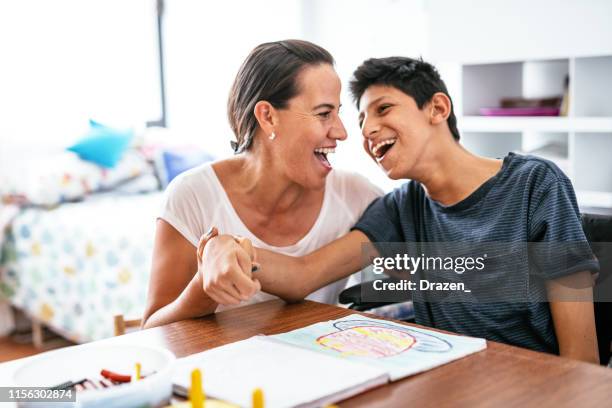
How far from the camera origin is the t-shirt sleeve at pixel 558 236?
4.83 ft

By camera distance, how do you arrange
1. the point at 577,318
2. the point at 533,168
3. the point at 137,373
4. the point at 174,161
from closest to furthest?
1. the point at 137,373
2. the point at 577,318
3. the point at 533,168
4. the point at 174,161

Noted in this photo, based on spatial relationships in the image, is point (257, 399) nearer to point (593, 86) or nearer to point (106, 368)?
point (106, 368)

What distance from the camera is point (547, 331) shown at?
5.17ft

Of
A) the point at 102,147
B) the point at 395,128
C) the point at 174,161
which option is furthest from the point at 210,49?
the point at 395,128

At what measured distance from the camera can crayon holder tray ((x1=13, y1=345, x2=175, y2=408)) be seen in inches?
36.1

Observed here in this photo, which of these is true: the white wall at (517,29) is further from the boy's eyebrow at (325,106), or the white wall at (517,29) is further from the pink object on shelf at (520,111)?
the boy's eyebrow at (325,106)

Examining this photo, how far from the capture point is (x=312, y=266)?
166cm

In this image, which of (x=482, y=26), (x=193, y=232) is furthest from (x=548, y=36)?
(x=193, y=232)

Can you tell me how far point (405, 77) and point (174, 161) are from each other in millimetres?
2583

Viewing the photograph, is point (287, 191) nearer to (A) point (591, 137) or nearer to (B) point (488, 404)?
(B) point (488, 404)

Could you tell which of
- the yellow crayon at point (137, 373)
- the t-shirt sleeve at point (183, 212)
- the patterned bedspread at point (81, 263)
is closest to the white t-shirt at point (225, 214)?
the t-shirt sleeve at point (183, 212)

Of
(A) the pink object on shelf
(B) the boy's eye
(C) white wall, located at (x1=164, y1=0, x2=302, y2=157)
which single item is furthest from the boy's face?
(C) white wall, located at (x1=164, y1=0, x2=302, y2=157)

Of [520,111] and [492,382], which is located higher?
[520,111]

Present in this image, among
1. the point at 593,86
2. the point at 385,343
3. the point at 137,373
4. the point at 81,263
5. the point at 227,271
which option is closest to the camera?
the point at 137,373
